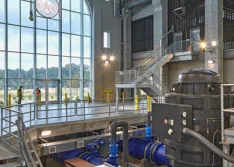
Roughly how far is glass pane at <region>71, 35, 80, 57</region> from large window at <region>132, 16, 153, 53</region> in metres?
6.04

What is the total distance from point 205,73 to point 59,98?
1801cm

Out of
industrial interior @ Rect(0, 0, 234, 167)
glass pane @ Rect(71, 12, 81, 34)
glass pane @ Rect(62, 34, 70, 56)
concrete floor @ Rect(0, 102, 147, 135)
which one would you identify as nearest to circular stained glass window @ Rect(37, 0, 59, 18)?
industrial interior @ Rect(0, 0, 234, 167)

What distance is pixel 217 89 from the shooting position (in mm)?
3521

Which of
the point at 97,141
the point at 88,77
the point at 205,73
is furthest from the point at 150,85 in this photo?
the point at 205,73

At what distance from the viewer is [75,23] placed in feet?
69.8

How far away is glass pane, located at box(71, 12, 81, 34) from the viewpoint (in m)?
21.1

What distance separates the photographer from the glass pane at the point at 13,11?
17.7 meters

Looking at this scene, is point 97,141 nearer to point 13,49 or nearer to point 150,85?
point 150,85

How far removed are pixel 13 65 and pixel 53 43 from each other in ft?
12.5

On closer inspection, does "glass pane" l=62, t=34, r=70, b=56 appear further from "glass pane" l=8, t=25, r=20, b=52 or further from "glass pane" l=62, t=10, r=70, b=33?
"glass pane" l=8, t=25, r=20, b=52

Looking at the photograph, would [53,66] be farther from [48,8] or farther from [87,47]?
[48,8]

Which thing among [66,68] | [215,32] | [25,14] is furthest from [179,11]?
[25,14]

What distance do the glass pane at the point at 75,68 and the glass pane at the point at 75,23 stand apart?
2542 millimetres

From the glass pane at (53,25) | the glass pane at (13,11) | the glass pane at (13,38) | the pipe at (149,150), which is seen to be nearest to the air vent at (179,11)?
the glass pane at (53,25)
